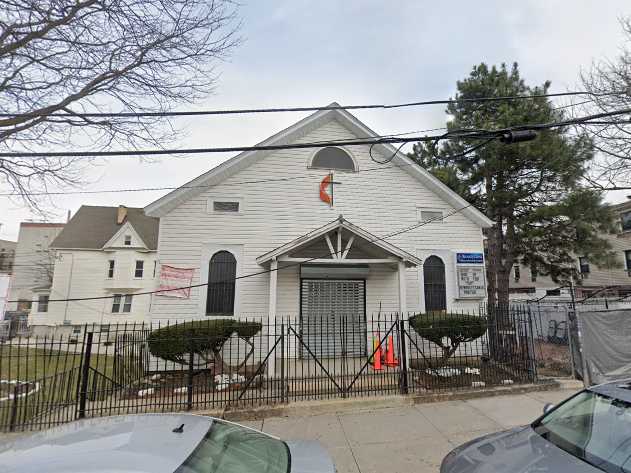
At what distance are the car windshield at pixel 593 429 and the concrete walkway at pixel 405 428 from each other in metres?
1.78

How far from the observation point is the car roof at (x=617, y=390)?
3.15m

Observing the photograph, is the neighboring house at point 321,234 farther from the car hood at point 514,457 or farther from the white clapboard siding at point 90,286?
the white clapboard siding at point 90,286

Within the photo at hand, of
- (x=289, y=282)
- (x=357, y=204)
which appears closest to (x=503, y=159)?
(x=357, y=204)

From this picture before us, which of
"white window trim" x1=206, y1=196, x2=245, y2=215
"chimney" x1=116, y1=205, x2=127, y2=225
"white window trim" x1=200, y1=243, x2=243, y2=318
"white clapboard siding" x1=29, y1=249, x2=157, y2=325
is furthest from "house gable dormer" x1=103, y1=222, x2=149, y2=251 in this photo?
"white window trim" x1=200, y1=243, x2=243, y2=318

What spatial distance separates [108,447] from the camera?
1.89 meters

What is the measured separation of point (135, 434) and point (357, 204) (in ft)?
31.6

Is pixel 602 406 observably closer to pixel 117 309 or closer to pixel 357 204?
pixel 357 204

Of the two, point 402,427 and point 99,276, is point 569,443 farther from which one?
point 99,276

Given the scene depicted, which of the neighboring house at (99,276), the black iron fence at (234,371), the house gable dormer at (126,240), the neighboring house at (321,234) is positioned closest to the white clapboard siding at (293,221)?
the neighboring house at (321,234)

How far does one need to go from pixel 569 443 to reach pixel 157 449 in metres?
3.56

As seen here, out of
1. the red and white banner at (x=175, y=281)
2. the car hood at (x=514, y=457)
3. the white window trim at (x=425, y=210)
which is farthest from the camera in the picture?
the white window trim at (x=425, y=210)

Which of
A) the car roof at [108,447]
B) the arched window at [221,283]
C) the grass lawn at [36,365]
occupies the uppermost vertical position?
the arched window at [221,283]

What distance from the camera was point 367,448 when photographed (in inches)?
196

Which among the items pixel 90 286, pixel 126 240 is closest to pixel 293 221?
pixel 126 240
